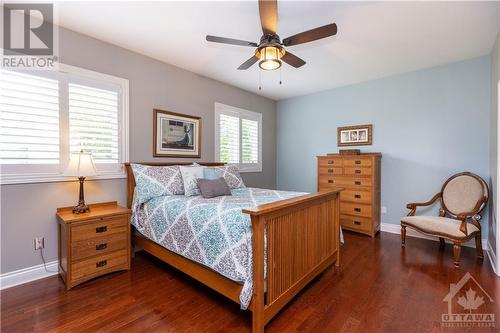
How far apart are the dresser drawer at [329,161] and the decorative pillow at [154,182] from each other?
2433 millimetres

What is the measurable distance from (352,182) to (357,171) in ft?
0.64

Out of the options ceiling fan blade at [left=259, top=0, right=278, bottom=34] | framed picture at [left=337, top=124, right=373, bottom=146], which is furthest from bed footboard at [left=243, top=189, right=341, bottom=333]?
framed picture at [left=337, top=124, right=373, bottom=146]

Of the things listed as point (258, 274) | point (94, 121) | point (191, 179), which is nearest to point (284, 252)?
point (258, 274)

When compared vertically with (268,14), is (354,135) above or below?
below

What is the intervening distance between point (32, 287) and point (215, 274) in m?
1.81

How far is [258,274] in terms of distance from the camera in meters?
1.57

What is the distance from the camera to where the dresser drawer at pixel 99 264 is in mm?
2240

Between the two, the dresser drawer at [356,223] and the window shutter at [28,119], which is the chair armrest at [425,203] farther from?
the window shutter at [28,119]

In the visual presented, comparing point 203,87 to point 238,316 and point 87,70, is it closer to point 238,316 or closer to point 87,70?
point 87,70

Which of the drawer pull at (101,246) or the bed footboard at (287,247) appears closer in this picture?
the bed footboard at (287,247)

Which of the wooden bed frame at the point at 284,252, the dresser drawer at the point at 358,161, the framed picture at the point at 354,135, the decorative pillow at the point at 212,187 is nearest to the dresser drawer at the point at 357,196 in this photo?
the dresser drawer at the point at 358,161

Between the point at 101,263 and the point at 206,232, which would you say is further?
the point at 101,263

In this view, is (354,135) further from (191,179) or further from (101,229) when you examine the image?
(101,229)

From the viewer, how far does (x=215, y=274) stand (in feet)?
6.27
